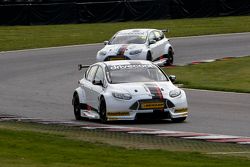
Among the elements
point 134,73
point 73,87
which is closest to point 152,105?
point 134,73

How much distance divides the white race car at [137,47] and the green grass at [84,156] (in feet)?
55.7

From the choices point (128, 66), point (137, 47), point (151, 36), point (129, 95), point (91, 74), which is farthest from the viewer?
point (151, 36)

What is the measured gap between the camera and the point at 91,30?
4884 centimetres

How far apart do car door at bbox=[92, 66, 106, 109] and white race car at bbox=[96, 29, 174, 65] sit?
11479mm

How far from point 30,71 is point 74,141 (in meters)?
18.4

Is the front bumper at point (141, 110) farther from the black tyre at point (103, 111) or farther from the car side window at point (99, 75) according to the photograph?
the car side window at point (99, 75)

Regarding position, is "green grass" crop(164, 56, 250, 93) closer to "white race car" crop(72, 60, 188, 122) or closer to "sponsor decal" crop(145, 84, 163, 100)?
"white race car" crop(72, 60, 188, 122)

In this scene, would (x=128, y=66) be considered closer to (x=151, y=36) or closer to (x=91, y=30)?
(x=151, y=36)

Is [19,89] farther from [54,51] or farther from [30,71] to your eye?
[54,51]

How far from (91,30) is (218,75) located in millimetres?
20224

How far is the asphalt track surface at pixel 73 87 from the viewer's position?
1869cm

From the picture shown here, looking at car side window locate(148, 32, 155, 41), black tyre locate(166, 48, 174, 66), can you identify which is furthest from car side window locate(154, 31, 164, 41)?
black tyre locate(166, 48, 174, 66)

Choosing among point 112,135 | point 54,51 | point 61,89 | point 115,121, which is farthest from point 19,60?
point 112,135

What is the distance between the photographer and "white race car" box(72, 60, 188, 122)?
60.9 feet
